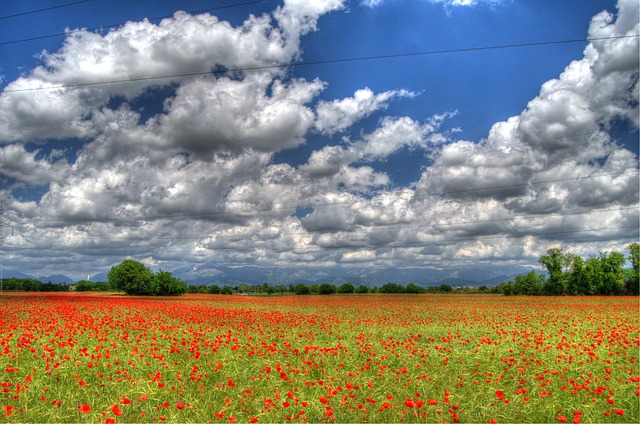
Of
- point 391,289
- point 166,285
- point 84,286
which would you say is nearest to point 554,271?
point 391,289

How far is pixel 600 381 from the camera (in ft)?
35.7

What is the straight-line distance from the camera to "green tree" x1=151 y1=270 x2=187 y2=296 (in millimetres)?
83625

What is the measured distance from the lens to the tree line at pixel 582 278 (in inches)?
3455

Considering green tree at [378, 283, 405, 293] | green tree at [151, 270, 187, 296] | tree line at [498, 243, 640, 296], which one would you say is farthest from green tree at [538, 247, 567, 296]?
green tree at [151, 270, 187, 296]

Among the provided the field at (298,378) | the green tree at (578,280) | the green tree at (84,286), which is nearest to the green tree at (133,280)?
the green tree at (84,286)

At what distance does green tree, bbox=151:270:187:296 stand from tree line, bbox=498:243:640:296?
72.9 metres

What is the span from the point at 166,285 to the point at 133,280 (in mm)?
6628

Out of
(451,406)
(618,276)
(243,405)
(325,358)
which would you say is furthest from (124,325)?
(618,276)

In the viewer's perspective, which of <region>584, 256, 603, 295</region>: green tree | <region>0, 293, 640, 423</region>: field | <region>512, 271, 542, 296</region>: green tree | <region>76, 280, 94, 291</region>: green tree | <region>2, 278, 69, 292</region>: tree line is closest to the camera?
<region>0, 293, 640, 423</region>: field

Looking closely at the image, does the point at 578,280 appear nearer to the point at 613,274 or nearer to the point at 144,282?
the point at 613,274

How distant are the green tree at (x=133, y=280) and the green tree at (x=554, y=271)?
8554 centimetres

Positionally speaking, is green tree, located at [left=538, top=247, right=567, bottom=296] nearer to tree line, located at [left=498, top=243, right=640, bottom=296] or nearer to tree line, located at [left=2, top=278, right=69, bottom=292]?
tree line, located at [left=498, top=243, right=640, bottom=296]

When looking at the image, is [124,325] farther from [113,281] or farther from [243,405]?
[113,281]

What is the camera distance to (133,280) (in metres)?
84.1
